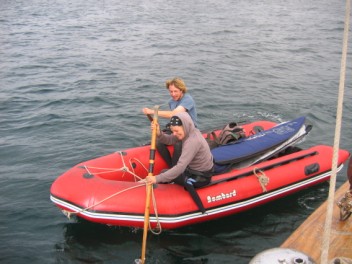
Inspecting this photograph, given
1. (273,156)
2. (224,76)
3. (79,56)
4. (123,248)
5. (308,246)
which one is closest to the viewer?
(308,246)

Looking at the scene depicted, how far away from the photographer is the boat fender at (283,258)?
11.1 feet

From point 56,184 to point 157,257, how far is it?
6.05ft

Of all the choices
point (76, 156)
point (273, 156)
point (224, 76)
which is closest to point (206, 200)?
point (273, 156)

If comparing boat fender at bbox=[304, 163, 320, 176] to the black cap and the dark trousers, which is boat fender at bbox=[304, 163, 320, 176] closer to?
the dark trousers

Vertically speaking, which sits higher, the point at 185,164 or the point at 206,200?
the point at 185,164

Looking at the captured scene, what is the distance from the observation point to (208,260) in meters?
5.71

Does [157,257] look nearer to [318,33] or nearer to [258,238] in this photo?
[258,238]

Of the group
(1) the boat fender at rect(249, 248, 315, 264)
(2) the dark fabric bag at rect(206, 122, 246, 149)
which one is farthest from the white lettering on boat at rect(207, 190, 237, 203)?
(1) the boat fender at rect(249, 248, 315, 264)

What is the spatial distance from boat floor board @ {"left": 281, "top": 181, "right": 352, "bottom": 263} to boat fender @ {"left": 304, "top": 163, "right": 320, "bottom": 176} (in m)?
1.91

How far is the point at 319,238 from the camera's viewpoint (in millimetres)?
4500

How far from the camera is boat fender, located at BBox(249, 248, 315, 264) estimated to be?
3.40 metres

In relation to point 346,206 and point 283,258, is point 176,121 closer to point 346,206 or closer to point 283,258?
point 346,206

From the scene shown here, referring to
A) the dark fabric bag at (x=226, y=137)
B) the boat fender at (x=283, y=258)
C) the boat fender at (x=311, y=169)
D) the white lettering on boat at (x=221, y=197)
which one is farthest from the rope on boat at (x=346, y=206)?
the dark fabric bag at (x=226, y=137)

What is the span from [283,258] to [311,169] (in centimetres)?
375
